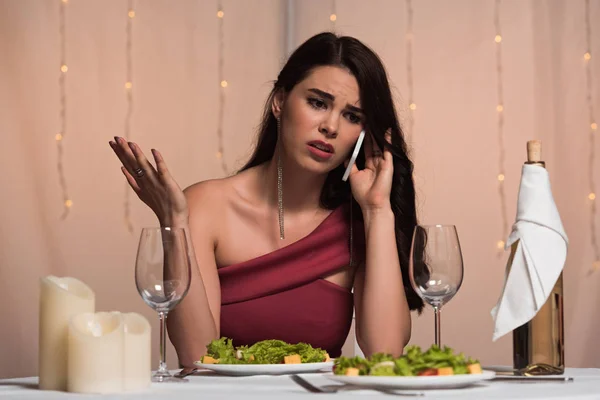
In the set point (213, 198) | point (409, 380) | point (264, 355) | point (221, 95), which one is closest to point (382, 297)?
point (213, 198)

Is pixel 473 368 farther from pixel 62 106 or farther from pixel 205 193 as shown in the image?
pixel 62 106

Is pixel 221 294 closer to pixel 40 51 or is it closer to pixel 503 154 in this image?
pixel 40 51

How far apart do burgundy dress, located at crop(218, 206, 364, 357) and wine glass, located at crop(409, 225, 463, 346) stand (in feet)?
3.35

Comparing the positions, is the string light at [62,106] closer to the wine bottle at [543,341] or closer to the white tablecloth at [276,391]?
the white tablecloth at [276,391]

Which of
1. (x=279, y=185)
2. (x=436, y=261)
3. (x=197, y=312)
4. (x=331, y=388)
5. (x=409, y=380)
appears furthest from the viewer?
(x=279, y=185)

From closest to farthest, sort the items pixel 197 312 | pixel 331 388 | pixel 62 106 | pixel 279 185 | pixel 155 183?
pixel 331 388 < pixel 155 183 < pixel 197 312 < pixel 279 185 < pixel 62 106

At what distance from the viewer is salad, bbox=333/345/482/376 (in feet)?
3.40

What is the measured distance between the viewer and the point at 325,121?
2162 millimetres

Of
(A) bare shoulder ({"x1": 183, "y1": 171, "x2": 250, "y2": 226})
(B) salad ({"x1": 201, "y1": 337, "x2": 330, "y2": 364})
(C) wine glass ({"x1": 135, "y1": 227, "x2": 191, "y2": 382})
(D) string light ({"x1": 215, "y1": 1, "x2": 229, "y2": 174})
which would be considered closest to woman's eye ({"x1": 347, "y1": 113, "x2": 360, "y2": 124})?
(A) bare shoulder ({"x1": 183, "y1": 171, "x2": 250, "y2": 226})

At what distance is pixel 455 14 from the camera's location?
11.8 ft

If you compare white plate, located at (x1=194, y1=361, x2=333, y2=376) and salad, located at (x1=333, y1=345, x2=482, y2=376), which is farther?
white plate, located at (x1=194, y1=361, x2=333, y2=376)

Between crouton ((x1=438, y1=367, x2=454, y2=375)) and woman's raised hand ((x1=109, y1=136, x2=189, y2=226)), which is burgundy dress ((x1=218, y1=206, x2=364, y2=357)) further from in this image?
crouton ((x1=438, y1=367, x2=454, y2=375))

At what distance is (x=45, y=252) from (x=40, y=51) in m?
0.73

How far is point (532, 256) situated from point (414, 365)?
13.2 inches
